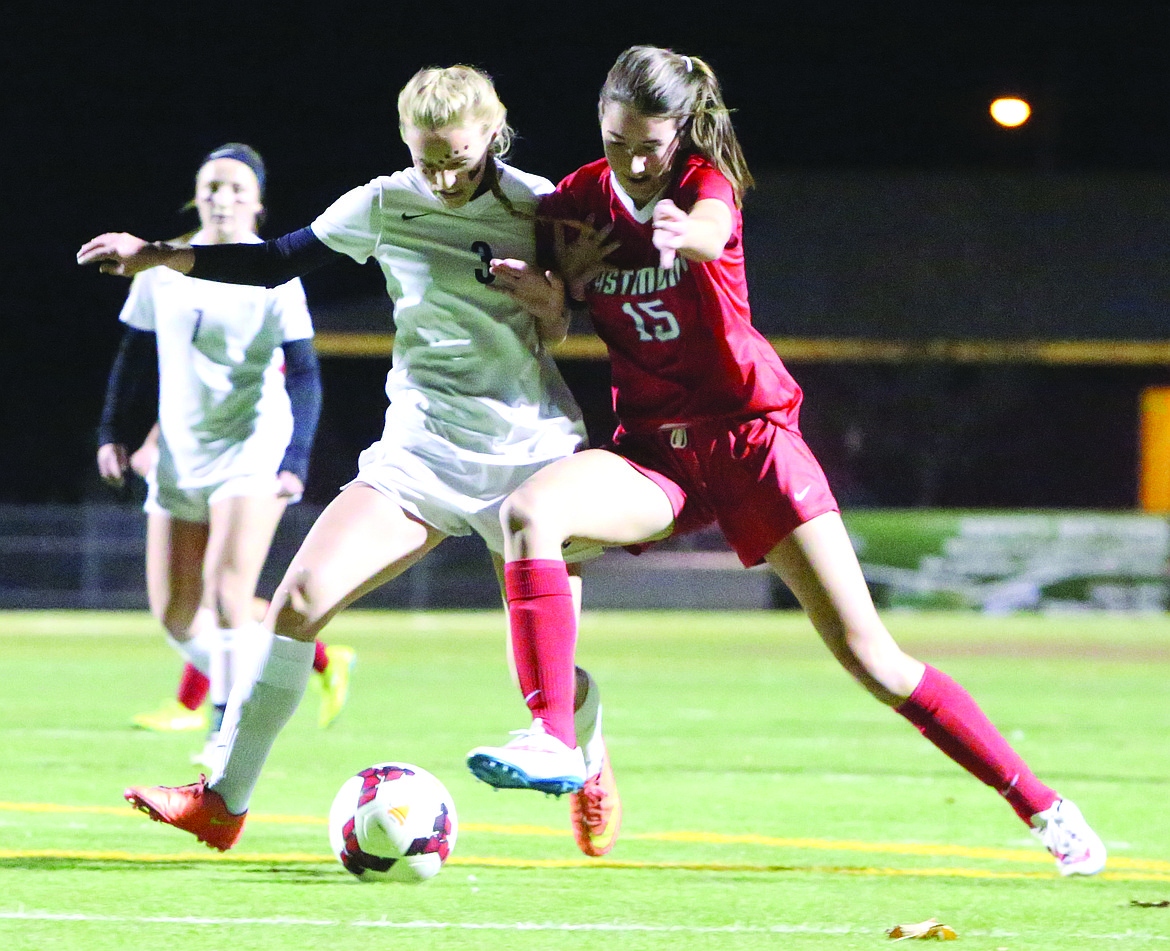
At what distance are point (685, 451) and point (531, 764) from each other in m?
1.01

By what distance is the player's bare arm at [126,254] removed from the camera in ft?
15.7

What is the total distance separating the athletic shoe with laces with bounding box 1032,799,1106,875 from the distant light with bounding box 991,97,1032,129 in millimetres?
5515

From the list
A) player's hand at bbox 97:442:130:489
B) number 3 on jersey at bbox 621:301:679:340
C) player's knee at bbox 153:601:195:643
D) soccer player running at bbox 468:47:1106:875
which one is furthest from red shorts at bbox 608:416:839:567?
player's hand at bbox 97:442:130:489

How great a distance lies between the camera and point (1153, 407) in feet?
96.6

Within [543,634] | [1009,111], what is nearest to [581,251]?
[543,634]

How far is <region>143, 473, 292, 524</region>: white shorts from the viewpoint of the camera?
7.31 metres

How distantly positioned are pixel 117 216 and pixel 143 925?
29710 mm

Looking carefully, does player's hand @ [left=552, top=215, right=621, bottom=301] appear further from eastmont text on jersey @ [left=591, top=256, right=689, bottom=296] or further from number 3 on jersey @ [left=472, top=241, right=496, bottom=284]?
number 3 on jersey @ [left=472, top=241, right=496, bottom=284]

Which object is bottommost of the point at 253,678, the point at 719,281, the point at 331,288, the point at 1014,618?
the point at 1014,618

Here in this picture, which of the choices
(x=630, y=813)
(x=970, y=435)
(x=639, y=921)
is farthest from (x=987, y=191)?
(x=639, y=921)

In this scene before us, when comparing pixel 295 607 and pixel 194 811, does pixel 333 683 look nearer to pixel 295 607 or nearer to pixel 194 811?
pixel 194 811

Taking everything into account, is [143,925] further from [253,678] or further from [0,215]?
[0,215]

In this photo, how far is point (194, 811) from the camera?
4918 millimetres

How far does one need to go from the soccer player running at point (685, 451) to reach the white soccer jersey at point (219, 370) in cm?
257
